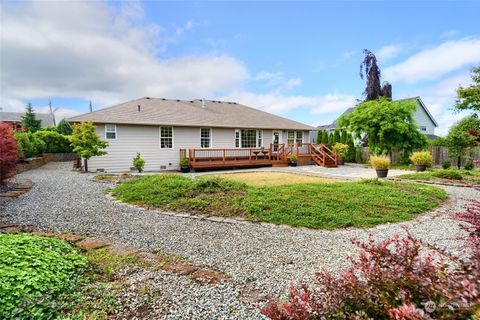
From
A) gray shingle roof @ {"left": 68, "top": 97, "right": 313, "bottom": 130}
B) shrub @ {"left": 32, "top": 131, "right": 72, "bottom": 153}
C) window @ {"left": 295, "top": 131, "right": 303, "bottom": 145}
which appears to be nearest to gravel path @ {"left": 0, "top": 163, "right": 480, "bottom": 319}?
gray shingle roof @ {"left": 68, "top": 97, "right": 313, "bottom": 130}

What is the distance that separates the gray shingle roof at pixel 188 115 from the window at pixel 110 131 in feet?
1.31

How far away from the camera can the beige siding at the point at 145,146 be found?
14.1 m

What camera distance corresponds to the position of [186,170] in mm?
15000

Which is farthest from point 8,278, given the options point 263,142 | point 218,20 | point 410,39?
point 263,142

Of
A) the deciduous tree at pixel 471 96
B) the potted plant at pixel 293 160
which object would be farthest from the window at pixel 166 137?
the deciduous tree at pixel 471 96

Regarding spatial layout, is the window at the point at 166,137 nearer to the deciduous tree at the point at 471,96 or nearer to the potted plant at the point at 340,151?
the potted plant at the point at 340,151

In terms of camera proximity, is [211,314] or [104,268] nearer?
[211,314]

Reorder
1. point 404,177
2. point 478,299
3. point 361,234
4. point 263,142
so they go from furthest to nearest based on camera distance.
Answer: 1. point 263,142
2. point 404,177
3. point 361,234
4. point 478,299

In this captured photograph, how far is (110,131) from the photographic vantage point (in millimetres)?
14078

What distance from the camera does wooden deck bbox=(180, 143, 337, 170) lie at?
15812 millimetres

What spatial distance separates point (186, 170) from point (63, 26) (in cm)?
838

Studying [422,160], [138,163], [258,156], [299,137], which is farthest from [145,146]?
[422,160]

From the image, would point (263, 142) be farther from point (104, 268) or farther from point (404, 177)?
point (104, 268)

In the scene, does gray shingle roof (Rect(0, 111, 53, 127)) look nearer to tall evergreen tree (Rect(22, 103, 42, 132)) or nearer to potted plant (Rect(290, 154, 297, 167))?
tall evergreen tree (Rect(22, 103, 42, 132))
